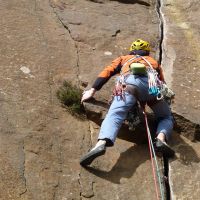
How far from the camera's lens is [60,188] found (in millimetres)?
6875

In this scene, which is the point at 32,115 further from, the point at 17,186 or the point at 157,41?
the point at 157,41

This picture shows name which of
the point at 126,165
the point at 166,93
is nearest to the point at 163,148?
the point at 126,165

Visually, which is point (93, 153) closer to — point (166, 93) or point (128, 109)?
point (128, 109)

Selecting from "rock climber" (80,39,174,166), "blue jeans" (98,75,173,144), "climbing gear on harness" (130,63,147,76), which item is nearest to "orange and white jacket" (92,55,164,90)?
"rock climber" (80,39,174,166)

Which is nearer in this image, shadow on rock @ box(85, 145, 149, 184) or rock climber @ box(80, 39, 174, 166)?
rock climber @ box(80, 39, 174, 166)

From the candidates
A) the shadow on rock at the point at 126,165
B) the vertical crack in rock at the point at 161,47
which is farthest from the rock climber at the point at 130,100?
Answer: the shadow on rock at the point at 126,165

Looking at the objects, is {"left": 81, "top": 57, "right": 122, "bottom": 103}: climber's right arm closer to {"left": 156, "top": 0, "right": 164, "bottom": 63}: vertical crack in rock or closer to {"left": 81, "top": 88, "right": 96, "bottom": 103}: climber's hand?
{"left": 81, "top": 88, "right": 96, "bottom": 103}: climber's hand

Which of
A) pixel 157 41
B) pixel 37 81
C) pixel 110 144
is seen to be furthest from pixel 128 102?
pixel 157 41

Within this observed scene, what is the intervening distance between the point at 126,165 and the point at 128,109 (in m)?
0.79

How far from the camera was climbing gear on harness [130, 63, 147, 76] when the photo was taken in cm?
764

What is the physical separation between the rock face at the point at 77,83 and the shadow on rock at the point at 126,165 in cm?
1

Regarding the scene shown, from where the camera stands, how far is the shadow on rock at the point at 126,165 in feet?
23.8

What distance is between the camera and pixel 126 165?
24.8ft

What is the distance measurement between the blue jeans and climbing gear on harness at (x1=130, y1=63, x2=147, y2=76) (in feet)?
0.19
